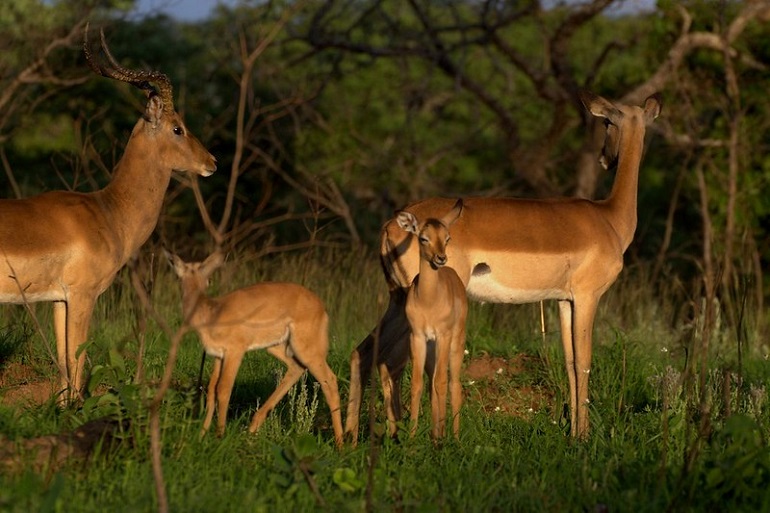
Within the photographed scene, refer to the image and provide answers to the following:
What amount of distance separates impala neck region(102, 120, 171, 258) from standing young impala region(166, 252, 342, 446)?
1.54 metres

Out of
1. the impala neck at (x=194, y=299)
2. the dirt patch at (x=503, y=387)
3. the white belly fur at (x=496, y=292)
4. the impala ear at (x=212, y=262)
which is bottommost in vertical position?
the dirt patch at (x=503, y=387)

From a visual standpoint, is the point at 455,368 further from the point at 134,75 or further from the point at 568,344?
the point at 134,75

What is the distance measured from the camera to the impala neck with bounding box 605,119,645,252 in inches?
309

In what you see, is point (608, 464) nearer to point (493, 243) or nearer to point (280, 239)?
point (493, 243)

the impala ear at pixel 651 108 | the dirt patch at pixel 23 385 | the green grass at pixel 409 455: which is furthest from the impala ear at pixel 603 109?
the dirt patch at pixel 23 385

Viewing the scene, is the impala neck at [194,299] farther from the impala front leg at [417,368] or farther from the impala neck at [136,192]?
the impala neck at [136,192]

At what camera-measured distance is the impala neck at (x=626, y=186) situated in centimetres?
785

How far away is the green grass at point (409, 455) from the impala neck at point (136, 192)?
0.80 m

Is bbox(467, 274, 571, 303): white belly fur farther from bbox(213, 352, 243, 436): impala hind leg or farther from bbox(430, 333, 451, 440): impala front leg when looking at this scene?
bbox(213, 352, 243, 436): impala hind leg

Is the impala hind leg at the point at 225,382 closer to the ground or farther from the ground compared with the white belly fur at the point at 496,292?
closer to the ground

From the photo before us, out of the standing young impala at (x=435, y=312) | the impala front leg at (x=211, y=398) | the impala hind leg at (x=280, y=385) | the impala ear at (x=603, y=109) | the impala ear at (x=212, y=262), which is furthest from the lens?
the impala ear at (x=603, y=109)

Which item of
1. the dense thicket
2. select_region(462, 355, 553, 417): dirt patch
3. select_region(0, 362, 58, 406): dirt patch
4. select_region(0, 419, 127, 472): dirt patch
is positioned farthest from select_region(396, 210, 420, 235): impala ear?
the dense thicket

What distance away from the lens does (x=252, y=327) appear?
5.68m

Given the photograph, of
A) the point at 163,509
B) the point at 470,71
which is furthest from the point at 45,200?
the point at 470,71
